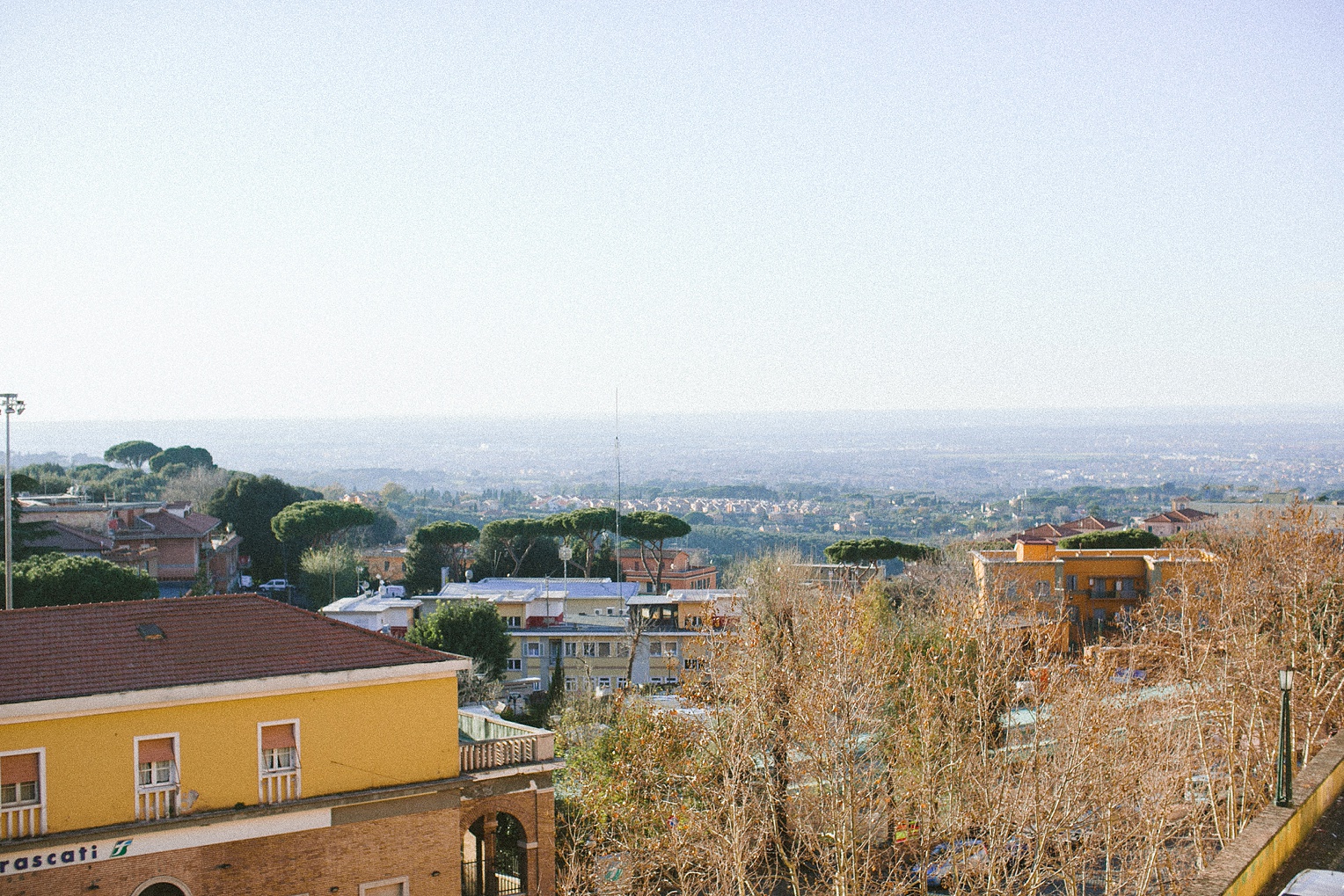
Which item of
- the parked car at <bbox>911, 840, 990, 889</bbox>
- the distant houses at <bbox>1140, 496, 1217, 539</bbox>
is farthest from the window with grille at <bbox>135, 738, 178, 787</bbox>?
the distant houses at <bbox>1140, 496, 1217, 539</bbox>

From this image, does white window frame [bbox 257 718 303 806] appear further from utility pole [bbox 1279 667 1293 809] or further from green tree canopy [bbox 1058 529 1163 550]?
green tree canopy [bbox 1058 529 1163 550]

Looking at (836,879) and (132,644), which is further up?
(132,644)

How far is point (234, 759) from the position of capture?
42.2 feet

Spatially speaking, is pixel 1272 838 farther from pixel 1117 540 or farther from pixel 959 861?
pixel 1117 540

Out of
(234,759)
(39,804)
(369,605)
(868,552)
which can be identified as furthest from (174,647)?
(868,552)

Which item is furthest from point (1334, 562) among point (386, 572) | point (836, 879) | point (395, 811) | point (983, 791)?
point (386, 572)

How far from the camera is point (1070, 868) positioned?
13125 mm

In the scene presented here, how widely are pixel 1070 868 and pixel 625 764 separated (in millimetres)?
6611

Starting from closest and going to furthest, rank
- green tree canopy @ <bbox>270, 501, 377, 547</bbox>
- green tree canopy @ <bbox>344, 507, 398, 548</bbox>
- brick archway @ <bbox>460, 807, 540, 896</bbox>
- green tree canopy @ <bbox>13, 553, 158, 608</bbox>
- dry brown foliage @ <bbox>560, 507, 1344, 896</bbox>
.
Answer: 1. dry brown foliage @ <bbox>560, 507, 1344, 896</bbox>
2. brick archway @ <bbox>460, 807, 540, 896</bbox>
3. green tree canopy @ <bbox>13, 553, 158, 608</bbox>
4. green tree canopy @ <bbox>270, 501, 377, 547</bbox>
5. green tree canopy @ <bbox>344, 507, 398, 548</bbox>

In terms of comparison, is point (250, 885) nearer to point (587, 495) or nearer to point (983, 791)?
point (983, 791)

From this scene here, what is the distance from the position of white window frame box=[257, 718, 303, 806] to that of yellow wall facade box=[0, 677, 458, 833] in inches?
1.1

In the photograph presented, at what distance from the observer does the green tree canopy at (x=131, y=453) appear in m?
87.2

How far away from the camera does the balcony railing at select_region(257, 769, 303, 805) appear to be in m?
13.0

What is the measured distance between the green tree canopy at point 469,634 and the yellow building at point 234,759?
15.5 metres
